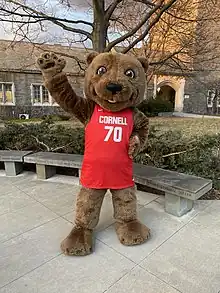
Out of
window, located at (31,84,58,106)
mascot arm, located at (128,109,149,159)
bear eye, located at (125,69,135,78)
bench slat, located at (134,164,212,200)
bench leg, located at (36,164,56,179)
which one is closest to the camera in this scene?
bear eye, located at (125,69,135,78)

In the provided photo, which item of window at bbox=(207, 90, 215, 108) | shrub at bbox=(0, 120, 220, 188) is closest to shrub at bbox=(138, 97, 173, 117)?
window at bbox=(207, 90, 215, 108)

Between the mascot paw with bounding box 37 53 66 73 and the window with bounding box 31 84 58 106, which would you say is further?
the window with bounding box 31 84 58 106

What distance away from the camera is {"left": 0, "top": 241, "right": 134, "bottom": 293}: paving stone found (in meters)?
1.72

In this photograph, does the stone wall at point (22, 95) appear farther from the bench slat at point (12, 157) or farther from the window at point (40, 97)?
the bench slat at point (12, 157)

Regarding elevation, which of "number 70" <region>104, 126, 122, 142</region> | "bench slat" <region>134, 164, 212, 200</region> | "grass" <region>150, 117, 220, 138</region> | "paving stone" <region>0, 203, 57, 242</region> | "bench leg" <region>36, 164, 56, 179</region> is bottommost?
"paving stone" <region>0, 203, 57, 242</region>

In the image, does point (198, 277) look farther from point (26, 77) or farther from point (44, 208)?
point (26, 77)

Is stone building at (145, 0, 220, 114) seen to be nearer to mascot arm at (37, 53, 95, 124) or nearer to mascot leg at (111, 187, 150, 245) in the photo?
mascot arm at (37, 53, 95, 124)

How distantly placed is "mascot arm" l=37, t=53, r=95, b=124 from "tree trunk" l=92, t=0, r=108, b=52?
3.67m

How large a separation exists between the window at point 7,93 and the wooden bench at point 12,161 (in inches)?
560

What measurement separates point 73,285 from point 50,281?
18cm

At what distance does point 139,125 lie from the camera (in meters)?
2.31

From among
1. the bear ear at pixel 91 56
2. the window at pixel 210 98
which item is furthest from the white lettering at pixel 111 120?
the window at pixel 210 98

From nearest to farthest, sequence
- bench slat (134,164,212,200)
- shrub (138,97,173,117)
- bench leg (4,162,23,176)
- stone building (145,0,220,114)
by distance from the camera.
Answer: bench slat (134,164,212,200)
bench leg (4,162,23,176)
stone building (145,0,220,114)
shrub (138,97,173,117)

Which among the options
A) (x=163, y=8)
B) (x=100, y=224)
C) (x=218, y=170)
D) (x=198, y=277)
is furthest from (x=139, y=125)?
(x=163, y=8)
